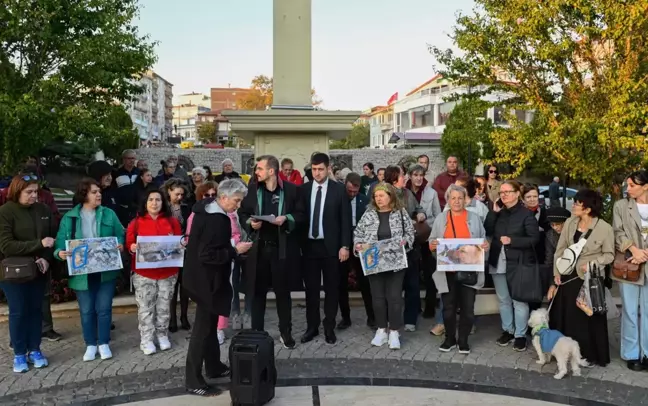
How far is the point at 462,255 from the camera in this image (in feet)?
18.1

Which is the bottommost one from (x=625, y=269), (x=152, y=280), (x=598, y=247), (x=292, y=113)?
(x=152, y=280)

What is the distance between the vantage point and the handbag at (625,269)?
5.17m

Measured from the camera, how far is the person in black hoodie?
553 cm

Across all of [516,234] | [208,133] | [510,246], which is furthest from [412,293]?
[208,133]

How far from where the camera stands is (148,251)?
5508 mm

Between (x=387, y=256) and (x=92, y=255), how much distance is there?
295 cm

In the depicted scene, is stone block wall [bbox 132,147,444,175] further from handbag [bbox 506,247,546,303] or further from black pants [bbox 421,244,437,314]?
handbag [bbox 506,247,546,303]

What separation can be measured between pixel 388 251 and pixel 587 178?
502 centimetres

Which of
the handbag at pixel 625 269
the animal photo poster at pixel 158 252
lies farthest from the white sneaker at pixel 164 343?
the handbag at pixel 625 269

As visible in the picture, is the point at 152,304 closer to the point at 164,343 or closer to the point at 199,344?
the point at 164,343

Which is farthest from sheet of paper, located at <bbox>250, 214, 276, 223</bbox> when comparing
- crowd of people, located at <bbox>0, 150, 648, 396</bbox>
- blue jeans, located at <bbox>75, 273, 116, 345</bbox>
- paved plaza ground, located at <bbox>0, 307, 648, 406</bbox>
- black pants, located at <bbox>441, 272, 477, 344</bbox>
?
black pants, located at <bbox>441, 272, 477, 344</bbox>

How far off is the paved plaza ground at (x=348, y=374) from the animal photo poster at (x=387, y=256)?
2.91 ft

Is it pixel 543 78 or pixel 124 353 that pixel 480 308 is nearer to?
pixel 124 353

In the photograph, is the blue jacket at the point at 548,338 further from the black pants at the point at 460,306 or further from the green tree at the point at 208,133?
the green tree at the point at 208,133
